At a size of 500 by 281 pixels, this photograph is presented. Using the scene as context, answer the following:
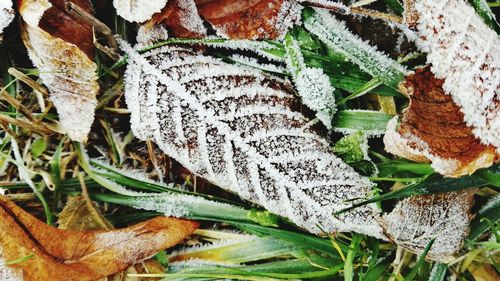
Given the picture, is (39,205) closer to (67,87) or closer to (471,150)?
(67,87)

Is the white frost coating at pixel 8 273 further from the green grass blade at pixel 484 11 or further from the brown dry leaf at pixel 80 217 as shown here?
the green grass blade at pixel 484 11

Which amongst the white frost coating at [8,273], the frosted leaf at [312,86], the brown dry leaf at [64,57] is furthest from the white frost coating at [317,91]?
the white frost coating at [8,273]

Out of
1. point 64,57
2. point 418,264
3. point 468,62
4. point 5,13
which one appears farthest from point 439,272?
point 5,13

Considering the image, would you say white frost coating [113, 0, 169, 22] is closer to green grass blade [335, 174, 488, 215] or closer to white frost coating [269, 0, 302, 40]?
white frost coating [269, 0, 302, 40]

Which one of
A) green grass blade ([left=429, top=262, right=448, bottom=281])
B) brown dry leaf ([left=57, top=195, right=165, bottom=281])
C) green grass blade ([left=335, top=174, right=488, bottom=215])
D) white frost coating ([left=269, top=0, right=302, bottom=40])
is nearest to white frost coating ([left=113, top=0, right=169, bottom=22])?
white frost coating ([left=269, top=0, right=302, bottom=40])

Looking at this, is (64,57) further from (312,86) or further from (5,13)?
(312,86)
